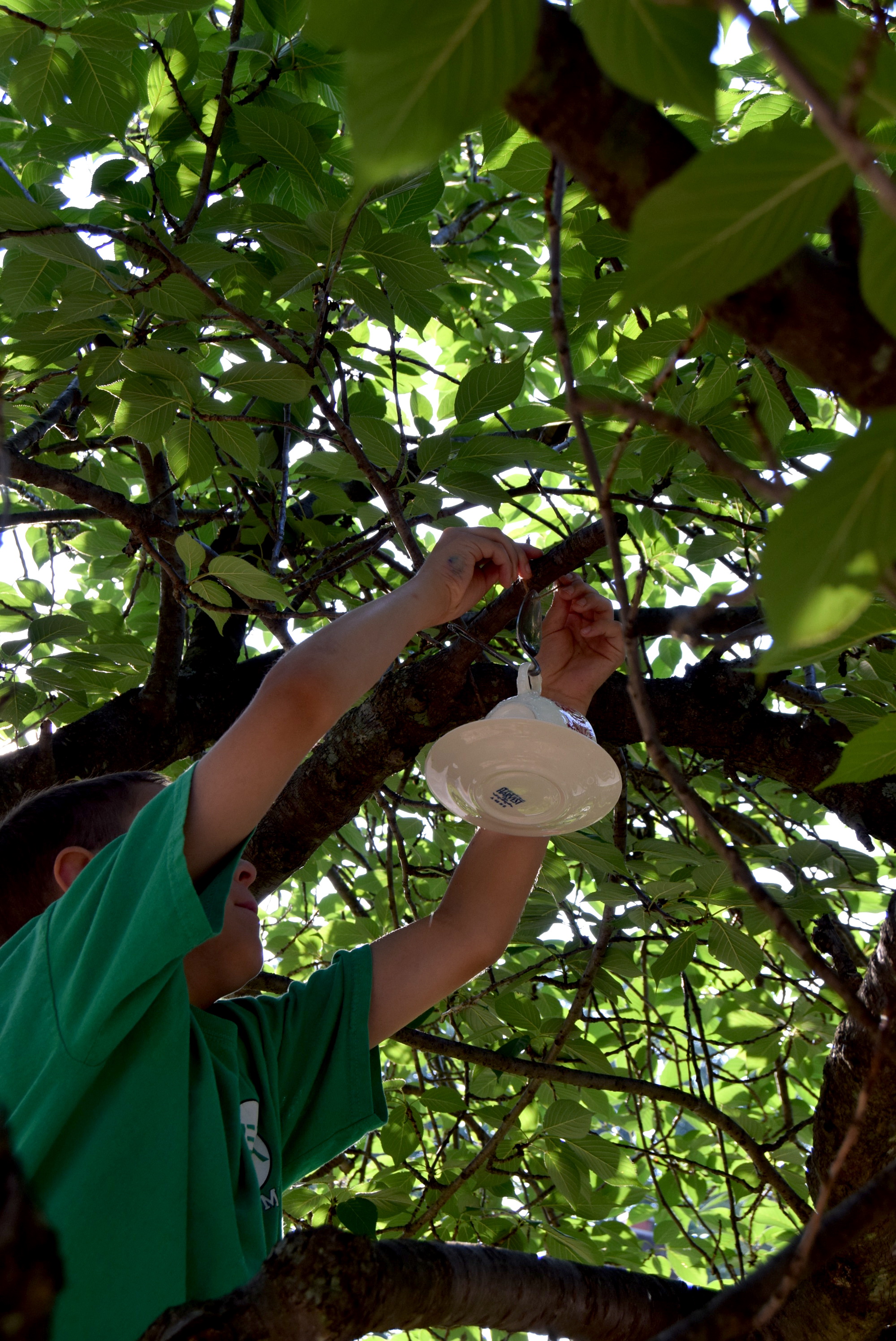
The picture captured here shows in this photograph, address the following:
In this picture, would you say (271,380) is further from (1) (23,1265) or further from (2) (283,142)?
(1) (23,1265)

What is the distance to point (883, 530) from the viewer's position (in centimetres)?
53

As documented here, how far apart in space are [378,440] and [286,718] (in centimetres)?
78

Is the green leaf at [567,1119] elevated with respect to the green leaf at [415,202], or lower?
lower

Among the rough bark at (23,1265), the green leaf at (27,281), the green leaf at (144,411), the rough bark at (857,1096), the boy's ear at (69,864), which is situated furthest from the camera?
the green leaf at (27,281)

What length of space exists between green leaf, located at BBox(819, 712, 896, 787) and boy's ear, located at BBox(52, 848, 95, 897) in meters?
1.24

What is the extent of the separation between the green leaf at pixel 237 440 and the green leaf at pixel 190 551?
21cm

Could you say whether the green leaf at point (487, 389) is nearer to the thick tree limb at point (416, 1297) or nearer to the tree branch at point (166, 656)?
the tree branch at point (166, 656)

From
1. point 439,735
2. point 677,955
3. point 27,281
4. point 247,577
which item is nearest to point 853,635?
point 247,577

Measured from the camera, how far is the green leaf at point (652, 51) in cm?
53

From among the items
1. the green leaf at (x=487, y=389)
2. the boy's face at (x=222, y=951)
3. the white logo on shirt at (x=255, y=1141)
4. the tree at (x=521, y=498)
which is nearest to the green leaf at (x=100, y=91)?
the tree at (x=521, y=498)

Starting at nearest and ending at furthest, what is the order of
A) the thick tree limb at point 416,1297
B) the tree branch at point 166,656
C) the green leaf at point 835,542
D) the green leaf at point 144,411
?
the green leaf at point 835,542, the thick tree limb at point 416,1297, the green leaf at point 144,411, the tree branch at point 166,656

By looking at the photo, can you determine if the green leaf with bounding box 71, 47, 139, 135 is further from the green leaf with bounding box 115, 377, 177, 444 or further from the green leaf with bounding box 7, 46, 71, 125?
the green leaf with bounding box 115, 377, 177, 444

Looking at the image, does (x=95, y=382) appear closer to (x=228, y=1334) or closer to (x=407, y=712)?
(x=407, y=712)

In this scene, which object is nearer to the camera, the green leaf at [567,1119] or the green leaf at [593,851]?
the green leaf at [593,851]
